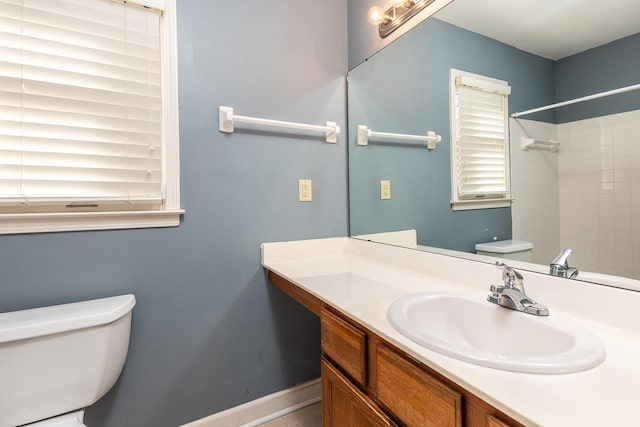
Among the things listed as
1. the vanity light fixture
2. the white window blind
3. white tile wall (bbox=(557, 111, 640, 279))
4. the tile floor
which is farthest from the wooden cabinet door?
the vanity light fixture

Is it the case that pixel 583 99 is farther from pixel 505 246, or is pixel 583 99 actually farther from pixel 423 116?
pixel 423 116

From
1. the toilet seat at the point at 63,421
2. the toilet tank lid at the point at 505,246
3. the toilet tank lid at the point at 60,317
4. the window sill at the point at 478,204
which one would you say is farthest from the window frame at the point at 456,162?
the toilet seat at the point at 63,421

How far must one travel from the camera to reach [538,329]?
28.7 inches

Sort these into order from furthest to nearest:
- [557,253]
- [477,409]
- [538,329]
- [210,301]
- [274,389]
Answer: [274,389]
[210,301]
[557,253]
[538,329]
[477,409]

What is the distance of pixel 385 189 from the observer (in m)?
1.58

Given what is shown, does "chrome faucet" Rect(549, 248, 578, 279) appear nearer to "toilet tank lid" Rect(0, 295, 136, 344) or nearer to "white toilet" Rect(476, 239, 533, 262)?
"white toilet" Rect(476, 239, 533, 262)

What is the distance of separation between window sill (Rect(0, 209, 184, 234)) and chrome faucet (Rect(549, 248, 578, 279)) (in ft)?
4.43

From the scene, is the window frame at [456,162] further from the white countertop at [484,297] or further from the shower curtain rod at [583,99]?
the white countertop at [484,297]

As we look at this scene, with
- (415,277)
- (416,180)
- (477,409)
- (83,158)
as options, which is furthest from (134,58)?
(477,409)

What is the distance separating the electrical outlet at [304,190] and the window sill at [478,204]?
0.72m

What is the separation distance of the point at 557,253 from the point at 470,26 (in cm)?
87

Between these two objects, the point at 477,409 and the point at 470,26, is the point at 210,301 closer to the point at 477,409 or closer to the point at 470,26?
the point at 477,409

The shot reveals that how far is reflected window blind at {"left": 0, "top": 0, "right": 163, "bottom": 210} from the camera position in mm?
1026

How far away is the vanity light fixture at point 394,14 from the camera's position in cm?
129
